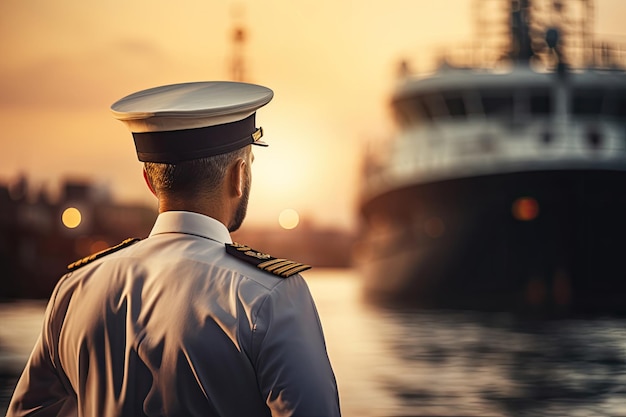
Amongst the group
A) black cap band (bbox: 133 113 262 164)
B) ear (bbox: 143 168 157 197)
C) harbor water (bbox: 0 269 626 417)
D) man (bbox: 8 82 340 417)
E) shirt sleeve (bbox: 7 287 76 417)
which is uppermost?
black cap band (bbox: 133 113 262 164)

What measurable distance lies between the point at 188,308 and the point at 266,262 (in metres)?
0.14

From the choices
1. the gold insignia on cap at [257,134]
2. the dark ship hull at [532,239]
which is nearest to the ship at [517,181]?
the dark ship hull at [532,239]

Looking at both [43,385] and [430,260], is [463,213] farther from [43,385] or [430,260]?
[43,385]

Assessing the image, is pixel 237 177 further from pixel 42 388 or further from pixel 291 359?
pixel 42 388

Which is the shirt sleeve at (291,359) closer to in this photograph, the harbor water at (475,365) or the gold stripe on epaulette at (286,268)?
A: the gold stripe on epaulette at (286,268)

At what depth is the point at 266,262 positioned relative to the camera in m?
1.57

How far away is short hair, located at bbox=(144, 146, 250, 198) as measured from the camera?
169 centimetres

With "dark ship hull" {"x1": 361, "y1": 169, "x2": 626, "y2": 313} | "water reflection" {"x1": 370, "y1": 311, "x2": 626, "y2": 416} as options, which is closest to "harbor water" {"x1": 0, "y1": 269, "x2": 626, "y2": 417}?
"water reflection" {"x1": 370, "y1": 311, "x2": 626, "y2": 416}

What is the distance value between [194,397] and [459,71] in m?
24.5

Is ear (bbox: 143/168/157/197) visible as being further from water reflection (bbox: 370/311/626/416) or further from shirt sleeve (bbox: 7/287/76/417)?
water reflection (bbox: 370/311/626/416)

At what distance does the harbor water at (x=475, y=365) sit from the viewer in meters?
9.60

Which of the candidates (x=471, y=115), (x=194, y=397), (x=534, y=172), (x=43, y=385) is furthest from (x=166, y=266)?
(x=471, y=115)

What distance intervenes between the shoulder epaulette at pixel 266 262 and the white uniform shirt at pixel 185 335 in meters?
0.01

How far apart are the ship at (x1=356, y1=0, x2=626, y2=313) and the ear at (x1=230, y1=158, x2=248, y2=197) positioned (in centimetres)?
2192
